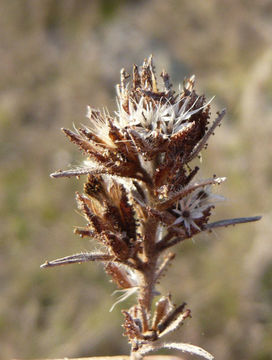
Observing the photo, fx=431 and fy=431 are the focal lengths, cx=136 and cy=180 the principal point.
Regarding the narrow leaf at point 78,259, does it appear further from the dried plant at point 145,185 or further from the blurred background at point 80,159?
the blurred background at point 80,159

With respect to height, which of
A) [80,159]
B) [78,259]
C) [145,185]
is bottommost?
[78,259]

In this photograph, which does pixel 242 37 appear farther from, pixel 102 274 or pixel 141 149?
pixel 141 149

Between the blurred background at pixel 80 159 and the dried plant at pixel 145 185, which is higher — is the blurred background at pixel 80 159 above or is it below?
above

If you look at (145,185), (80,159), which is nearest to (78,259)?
(145,185)

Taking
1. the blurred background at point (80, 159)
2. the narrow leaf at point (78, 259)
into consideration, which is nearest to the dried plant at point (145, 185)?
the narrow leaf at point (78, 259)

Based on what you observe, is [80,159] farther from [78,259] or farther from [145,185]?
[78,259]

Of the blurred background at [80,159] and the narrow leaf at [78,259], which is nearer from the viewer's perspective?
the narrow leaf at [78,259]
